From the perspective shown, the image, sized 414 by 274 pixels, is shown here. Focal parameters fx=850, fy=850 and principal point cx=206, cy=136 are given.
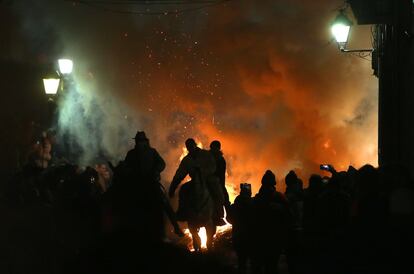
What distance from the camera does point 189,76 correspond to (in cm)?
3634

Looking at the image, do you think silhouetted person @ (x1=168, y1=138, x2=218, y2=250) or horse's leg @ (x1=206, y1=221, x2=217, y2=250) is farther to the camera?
horse's leg @ (x1=206, y1=221, x2=217, y2=250)

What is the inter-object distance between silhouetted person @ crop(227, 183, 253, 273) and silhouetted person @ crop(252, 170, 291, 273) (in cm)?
20

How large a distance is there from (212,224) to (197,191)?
27.9 inches

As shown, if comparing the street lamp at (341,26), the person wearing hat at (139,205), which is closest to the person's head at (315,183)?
the person wearing hat at (139,205)

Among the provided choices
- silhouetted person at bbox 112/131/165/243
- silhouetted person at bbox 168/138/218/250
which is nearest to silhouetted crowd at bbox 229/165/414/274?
silhouetted person at bbox 112/131/165/243

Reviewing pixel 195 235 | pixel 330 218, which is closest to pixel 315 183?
pixel 330 218

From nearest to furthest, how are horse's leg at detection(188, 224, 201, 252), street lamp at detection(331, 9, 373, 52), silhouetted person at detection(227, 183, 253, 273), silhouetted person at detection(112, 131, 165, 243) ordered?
1. silhouetted person at detection(112, 131, 165, 243)
2. silhouetted person at detection(227, 183, 253, 273)
3. horse's leg at detection(188, 224, 201, 252)
4. street lamp at detection(331, 9, 373, 52)

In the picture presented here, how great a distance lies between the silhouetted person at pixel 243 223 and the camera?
1152 centimetres

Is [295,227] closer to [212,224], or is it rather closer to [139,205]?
[212,224]

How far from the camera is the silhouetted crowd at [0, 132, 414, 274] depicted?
30.0 ft

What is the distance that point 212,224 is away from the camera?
46.6 ft

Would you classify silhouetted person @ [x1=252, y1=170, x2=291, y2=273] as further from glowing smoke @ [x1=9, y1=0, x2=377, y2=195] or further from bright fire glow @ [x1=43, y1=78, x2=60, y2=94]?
glowing smoke @ [x1=9, y1=0, x2=377, y2=195]

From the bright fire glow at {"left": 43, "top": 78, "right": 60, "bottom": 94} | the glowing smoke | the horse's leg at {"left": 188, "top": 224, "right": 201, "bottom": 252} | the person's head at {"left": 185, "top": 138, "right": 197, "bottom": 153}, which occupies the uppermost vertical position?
the glowing smoke

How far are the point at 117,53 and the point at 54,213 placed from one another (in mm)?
20680
